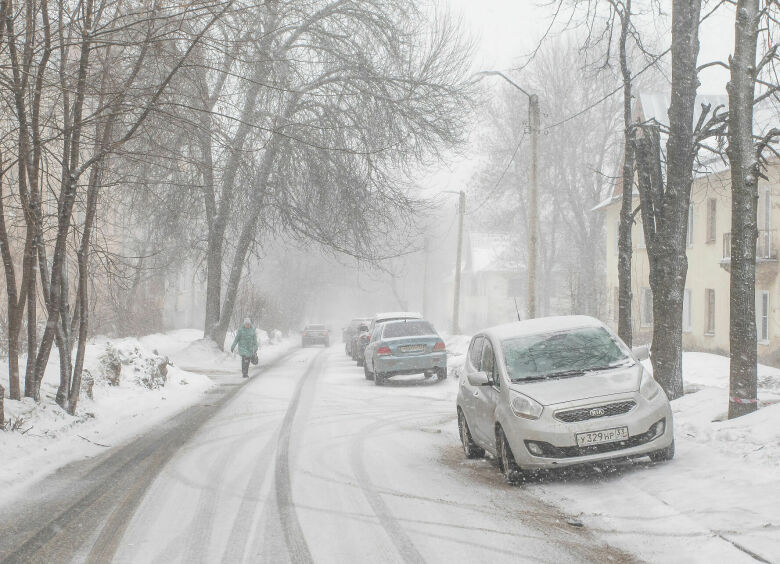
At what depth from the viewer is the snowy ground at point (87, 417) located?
9336 millimetres

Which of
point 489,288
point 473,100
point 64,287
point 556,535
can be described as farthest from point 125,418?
point 489,288

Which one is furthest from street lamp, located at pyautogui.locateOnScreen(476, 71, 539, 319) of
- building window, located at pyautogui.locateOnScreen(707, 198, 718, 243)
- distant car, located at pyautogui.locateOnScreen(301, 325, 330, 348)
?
distant car, located at pyautogui.locateOnScreen(301, 325, 330, 348)

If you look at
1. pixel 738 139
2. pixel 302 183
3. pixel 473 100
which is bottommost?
pixel 738 139

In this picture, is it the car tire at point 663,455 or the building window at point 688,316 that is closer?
the car tire at point 663,455

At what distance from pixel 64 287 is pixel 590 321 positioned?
7711mm

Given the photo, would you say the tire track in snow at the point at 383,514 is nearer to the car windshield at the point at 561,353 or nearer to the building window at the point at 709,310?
the car windshield at the point at 561,353

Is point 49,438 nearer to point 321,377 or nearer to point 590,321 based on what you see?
point 590,321

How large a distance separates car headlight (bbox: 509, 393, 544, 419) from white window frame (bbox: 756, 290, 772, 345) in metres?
21.1

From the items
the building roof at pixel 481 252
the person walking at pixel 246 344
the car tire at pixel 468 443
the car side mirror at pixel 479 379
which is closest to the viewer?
the car side mirror at pixel 479 379

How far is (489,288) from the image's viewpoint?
78188 millimetres

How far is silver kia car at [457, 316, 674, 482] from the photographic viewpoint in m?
7.94

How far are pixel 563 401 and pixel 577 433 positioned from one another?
0.34 meters

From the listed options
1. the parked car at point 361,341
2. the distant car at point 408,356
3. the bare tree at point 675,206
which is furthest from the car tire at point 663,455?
the parked car at point 361,341

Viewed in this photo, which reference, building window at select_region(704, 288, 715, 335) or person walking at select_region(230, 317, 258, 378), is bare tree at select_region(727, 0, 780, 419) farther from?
building window at select_region(704, 288, 715, 335)
